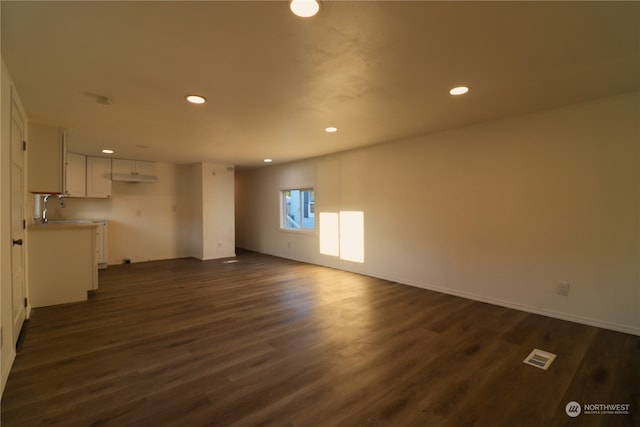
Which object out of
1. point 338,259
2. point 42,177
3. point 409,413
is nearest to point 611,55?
point 409,413

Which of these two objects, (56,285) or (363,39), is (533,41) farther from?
(56,285)

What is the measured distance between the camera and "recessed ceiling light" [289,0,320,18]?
5.25 ft

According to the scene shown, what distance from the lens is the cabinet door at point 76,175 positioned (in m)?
5.80

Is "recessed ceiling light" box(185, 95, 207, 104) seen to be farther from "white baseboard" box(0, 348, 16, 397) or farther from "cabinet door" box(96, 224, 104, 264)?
"cabinet door" box(96, 224, 104, 264)

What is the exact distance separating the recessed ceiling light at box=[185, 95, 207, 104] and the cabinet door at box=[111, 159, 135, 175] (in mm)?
4687

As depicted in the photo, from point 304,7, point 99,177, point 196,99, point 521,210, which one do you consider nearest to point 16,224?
point 196,99

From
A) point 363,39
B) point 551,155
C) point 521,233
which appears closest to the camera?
point 363,39

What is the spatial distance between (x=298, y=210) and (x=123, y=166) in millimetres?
4117

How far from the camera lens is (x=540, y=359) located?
2412 millimetres

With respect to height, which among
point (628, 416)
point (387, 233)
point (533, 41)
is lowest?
point (628, 416)

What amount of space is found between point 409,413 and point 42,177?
4767mm

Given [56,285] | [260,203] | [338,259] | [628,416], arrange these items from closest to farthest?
1. [628,416]
2. [56,285]
3. [338,259]
4. [260,203]

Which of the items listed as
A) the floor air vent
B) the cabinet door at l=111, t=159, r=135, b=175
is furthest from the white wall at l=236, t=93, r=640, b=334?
the cabinet door at l=111, t=159, r=135, b=175

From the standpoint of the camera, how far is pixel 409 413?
1780mm
